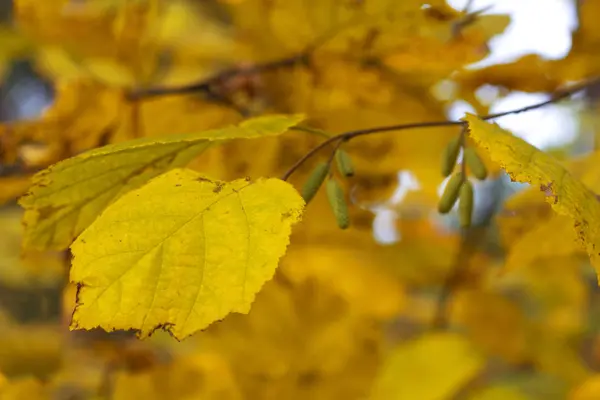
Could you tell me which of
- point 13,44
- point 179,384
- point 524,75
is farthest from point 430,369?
point 13,44

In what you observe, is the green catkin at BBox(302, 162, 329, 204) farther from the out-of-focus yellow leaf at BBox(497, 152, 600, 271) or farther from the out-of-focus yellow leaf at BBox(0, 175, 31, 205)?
the out-of-focus yellow leaf at BBox(0, 175, 31, 205)

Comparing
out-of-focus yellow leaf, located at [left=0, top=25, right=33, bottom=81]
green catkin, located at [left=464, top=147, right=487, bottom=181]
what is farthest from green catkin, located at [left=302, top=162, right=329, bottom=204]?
out-of-focus yellow leaf, located at [left=0, top=25, right=33, bottom=81]

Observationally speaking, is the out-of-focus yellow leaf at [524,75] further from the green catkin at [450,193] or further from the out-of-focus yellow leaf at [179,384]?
the out-of-focus yellow leaf at [179,384]

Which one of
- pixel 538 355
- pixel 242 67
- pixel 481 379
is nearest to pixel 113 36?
pixel 242 67

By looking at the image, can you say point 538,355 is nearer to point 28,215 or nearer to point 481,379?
point 481,379

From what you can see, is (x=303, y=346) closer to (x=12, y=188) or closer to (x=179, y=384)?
(x=179, y=384)

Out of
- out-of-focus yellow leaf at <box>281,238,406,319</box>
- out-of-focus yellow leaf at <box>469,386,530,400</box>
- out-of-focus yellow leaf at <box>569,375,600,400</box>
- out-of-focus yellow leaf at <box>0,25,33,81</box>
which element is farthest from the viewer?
out-of-focus yellow leaf at <box>0,25,33,81</box>
